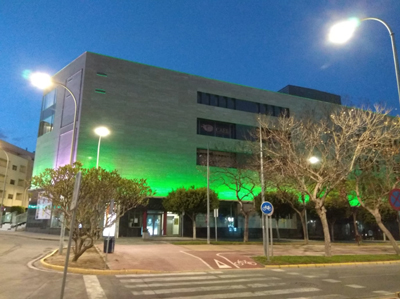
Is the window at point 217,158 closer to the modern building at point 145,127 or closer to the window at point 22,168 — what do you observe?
the modern building at point 145,127

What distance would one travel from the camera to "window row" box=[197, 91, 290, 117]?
39825mm

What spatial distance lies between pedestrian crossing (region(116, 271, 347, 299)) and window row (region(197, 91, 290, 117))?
97.3ft

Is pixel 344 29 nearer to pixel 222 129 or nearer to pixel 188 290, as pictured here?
pixel 188 290

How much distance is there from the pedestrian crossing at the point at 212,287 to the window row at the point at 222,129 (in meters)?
27.5

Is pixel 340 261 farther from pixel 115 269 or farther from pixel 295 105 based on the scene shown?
pixel 295 105

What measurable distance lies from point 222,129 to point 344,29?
3160cm

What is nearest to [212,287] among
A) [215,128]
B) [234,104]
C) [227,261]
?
[227,261]

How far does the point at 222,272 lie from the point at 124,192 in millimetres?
5974

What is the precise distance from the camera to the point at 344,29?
848cm

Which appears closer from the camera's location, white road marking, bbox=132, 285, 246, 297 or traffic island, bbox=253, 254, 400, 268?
white road marking, bbox=132, 285, 246, 297

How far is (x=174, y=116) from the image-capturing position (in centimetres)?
3694

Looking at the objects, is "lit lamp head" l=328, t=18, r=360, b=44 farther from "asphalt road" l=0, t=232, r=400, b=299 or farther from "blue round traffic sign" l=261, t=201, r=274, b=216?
"blue round traffic sign" l=261, t=201, r=274, b=216

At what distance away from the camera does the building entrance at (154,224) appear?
112 feet

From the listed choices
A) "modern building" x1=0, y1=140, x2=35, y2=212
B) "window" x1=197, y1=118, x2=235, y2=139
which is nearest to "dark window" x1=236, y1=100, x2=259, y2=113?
"window" x1=197, y1=118, x2=235, y2=139
